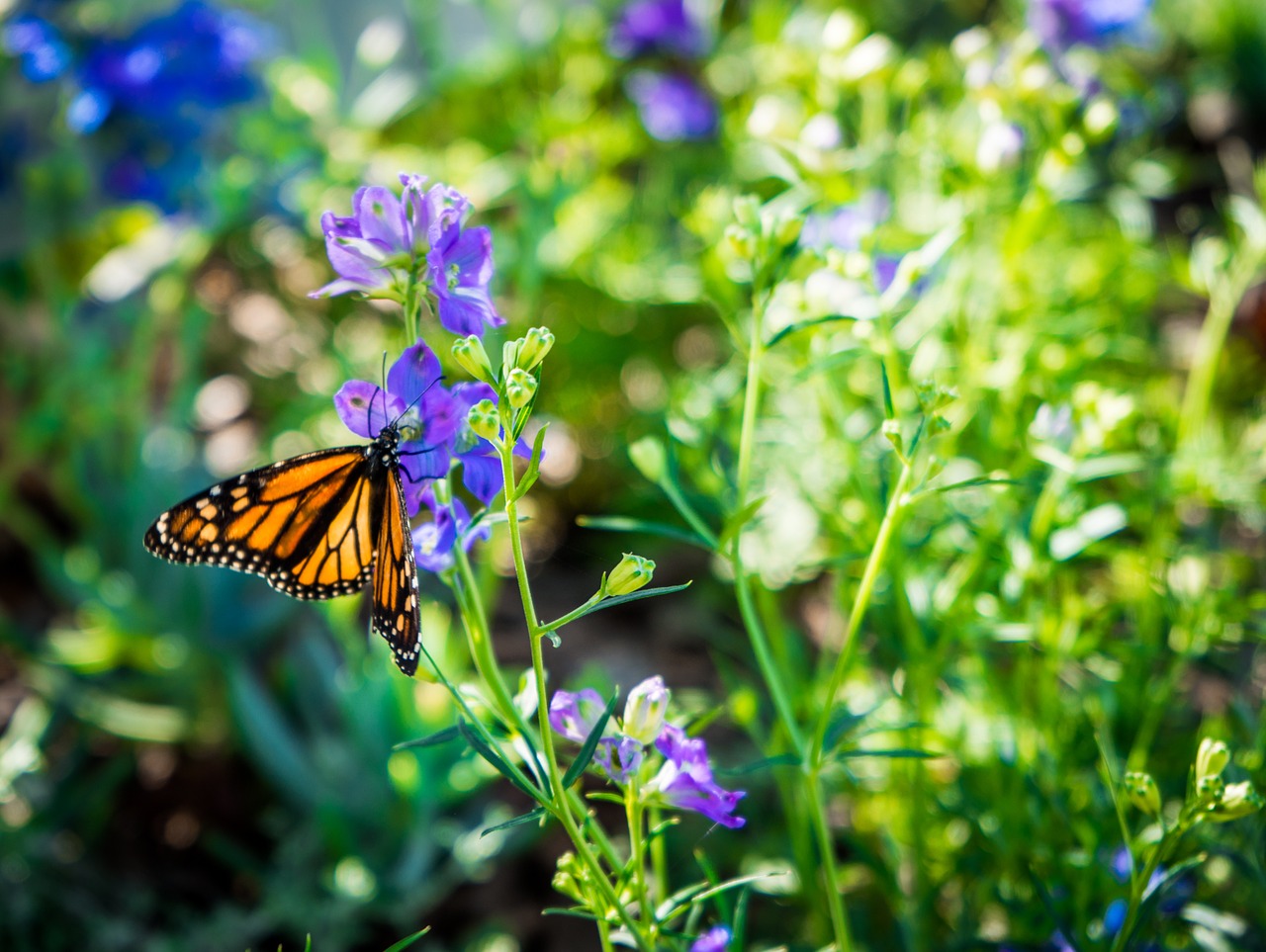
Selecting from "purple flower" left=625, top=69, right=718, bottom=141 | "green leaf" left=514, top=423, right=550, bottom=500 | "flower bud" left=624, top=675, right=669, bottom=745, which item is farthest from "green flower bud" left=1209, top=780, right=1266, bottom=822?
"purple flower" left=625, top=69, right=718, bottom=141

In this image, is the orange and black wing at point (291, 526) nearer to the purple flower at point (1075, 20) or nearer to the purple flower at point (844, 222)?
the purple flower at point (844, 222)

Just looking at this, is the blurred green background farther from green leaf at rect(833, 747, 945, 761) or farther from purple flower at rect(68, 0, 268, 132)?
green leaf at rect(833, 747, 945, 761)

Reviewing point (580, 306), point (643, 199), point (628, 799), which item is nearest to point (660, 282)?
point (580, 306)

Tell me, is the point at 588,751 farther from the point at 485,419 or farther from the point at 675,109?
the point at 675,109

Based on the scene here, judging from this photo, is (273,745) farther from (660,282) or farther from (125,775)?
(660,282)

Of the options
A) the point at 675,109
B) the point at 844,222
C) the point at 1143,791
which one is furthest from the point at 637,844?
the point at 675,109

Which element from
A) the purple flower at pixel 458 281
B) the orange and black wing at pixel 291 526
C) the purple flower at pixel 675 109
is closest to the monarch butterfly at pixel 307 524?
the orange and black wing at pixel 291 526

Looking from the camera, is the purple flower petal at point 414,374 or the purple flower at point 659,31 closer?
the purple flower petal at point 414,374
